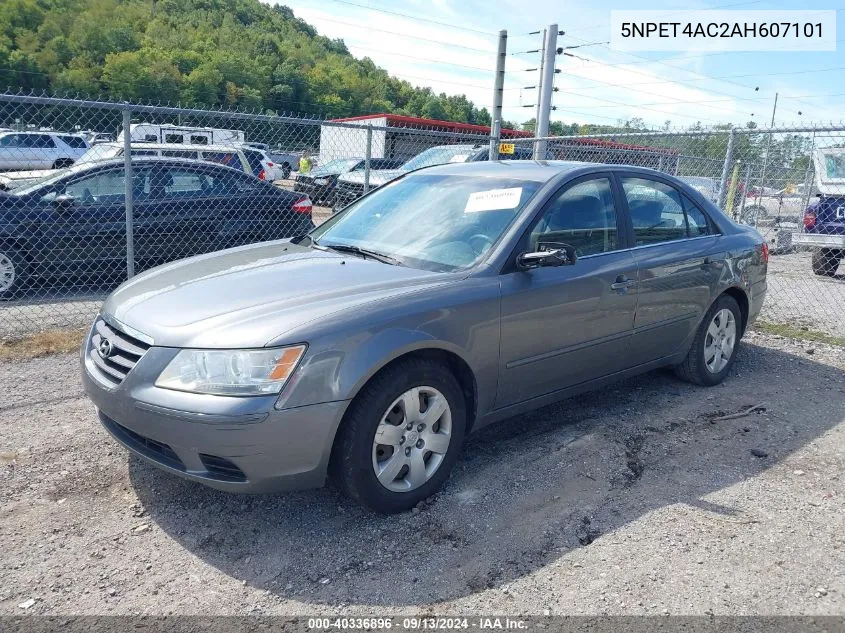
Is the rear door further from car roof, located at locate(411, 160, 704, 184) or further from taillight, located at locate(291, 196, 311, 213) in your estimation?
taillight, located at locate(291, 196, 311, 213)

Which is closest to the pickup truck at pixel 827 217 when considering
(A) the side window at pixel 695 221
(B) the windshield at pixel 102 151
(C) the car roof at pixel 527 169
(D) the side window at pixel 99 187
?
(A) the side window at pixel 695 221

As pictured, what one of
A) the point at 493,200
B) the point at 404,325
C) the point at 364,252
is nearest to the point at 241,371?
the point at 404,325

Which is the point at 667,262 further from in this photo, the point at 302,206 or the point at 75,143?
the point at 75,143

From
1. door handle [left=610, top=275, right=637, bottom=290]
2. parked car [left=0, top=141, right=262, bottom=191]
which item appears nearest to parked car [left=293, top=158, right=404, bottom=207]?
parked car [left=0, top=141, right=262, bottom=191]

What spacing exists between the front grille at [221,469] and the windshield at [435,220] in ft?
4.64

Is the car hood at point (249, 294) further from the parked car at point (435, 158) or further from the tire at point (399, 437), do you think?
the parked car at point (435, 158)

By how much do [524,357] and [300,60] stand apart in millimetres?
107155

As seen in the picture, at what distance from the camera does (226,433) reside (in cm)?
270

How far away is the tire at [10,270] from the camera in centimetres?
726

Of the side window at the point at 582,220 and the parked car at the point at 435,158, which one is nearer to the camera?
the side window at the point at 582,220

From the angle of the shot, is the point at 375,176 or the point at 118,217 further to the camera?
the point at 375,176

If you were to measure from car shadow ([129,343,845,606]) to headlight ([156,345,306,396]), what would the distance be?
0.75m

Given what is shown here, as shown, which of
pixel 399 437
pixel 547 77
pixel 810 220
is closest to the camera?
pixel 399 437

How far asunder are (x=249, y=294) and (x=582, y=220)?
2050 millimetres
